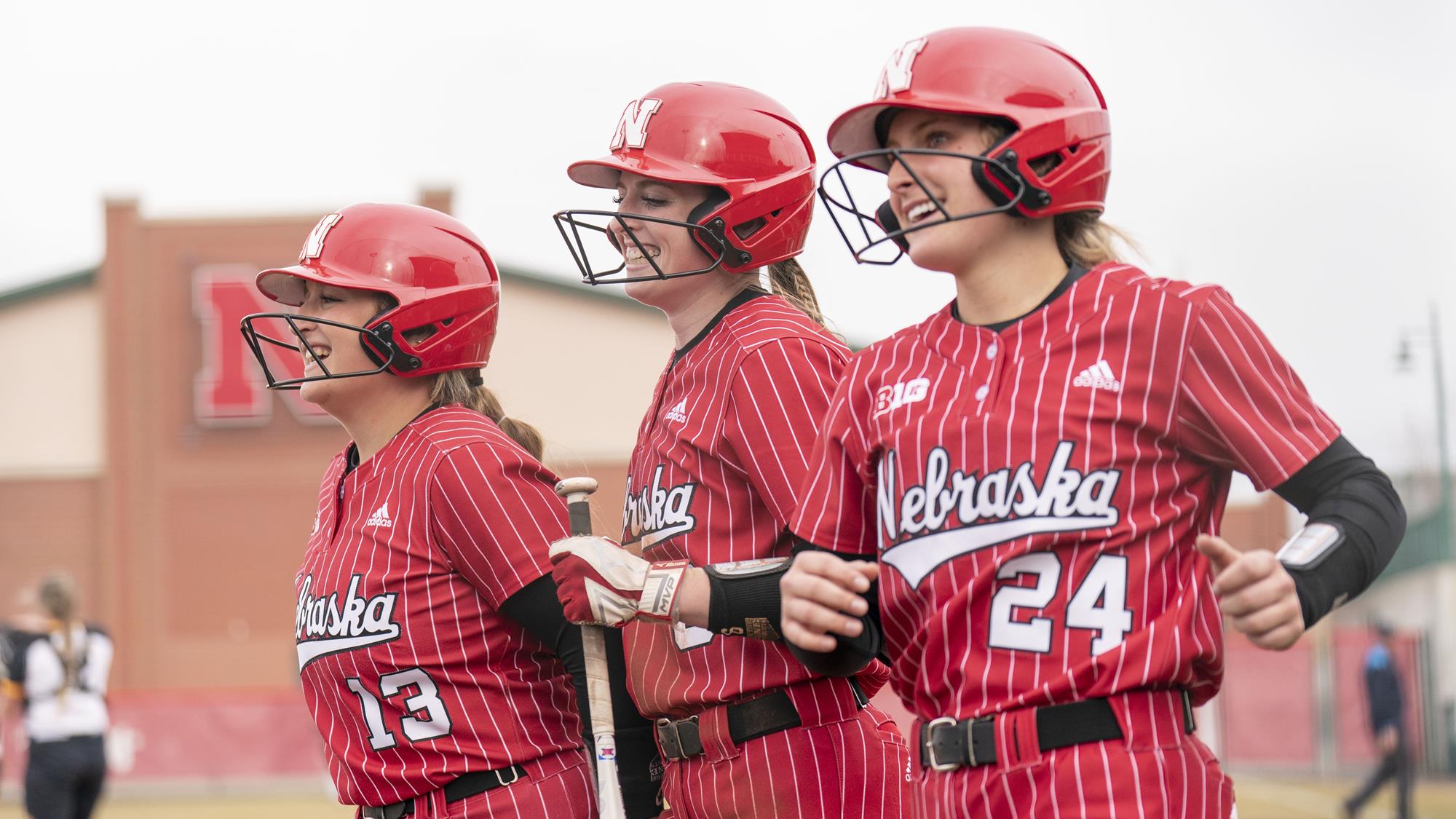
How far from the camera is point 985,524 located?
2.97 m

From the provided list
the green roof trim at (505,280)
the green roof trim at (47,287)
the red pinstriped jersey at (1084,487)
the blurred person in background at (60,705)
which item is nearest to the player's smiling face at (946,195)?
the red pinstriped jersey at (1084,487)

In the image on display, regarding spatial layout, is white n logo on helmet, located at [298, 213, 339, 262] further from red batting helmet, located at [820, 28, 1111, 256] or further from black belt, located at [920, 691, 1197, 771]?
black belt, located at [920, 691, 1197, 771]

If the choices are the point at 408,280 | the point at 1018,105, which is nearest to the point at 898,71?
the point at 1018,105

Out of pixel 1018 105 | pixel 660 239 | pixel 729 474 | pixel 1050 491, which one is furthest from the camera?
pixel 660 239

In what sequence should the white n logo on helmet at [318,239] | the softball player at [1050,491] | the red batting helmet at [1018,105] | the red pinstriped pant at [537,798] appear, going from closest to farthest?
the softball player at [1050,491] → the red batting helmet at [1018,105] → the red pinstriped pant at [537,798] → the white n logo on helmet at [318,239]

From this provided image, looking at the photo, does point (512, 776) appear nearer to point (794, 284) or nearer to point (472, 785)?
point (472, 785)

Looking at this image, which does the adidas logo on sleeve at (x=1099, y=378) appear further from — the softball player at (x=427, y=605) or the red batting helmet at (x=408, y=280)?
the red batting helmet at (x=408, y=280)

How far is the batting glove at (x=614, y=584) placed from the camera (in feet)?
11.8

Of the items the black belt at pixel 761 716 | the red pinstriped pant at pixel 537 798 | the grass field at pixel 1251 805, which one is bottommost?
the grass field at pixel 1251 805

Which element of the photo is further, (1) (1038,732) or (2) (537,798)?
(2) (537,798)

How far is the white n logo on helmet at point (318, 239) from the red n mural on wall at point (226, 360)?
29754mm

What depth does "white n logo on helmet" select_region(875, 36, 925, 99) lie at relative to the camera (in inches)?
129

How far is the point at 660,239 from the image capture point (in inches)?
169

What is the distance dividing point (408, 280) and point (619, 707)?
1.35 meters
